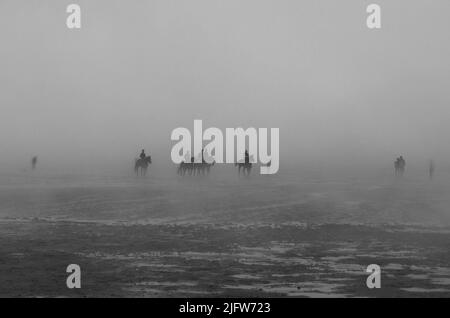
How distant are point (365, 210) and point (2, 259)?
19544 millimetres

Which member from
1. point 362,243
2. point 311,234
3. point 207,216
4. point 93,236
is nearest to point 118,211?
point 207,216

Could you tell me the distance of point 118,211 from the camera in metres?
34.1

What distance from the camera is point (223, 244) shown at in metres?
23.5

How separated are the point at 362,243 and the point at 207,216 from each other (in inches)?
380

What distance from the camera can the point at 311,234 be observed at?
1033 inches

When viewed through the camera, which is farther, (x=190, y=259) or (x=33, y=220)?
(x=33, y=220)

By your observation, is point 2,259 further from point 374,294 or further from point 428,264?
point 428,264

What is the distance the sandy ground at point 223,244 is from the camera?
54.8 ft

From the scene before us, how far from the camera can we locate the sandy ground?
16.7 m
